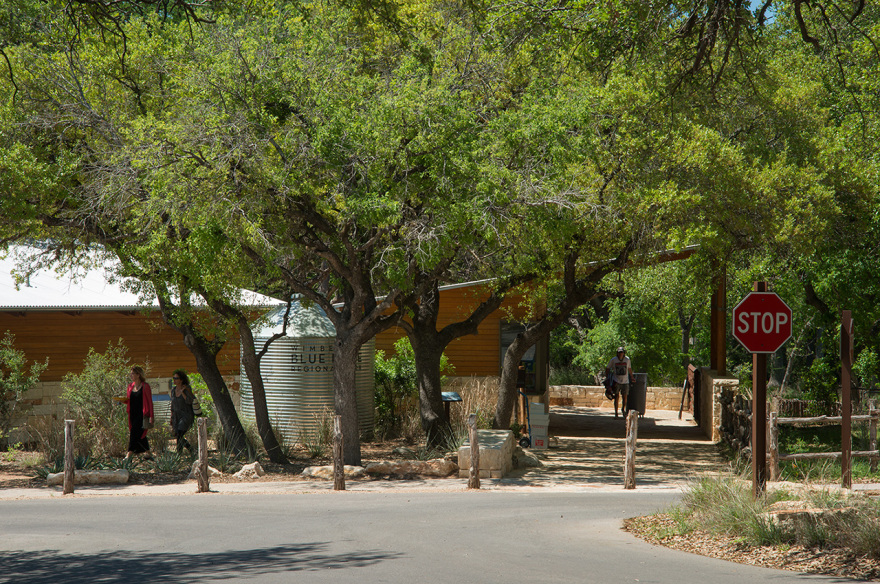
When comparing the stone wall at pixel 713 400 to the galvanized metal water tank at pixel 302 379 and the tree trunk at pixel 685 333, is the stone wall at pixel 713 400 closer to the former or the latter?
the galvanized metal water tank at pixel 302 379

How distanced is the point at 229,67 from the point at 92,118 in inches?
123

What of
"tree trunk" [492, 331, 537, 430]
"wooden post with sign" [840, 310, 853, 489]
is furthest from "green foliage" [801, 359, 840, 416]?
"wooden post with sign" [840, 310, 853, 489]

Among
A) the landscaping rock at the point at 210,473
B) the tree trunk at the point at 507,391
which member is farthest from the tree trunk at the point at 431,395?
the landscaping rock at the point at 210,473

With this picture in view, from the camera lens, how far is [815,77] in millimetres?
22141

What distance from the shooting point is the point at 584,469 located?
1627 centimetres

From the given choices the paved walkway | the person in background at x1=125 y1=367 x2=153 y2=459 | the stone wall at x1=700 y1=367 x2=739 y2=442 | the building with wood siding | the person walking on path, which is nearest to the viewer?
the paved walkway

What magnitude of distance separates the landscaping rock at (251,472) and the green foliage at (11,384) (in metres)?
5.44

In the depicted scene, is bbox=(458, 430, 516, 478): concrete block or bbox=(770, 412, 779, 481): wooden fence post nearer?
bbox=(770, 412, 779, 481): wooden fence post

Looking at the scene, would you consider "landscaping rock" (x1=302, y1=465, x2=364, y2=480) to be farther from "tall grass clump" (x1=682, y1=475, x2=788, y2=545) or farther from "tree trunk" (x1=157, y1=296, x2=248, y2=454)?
"tall grass clump" (x1=682, y1=475, x2=788, y2=545)

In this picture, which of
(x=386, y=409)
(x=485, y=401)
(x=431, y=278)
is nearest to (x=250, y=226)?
(x=431, y=278)

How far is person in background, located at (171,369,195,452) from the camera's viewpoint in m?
16.1

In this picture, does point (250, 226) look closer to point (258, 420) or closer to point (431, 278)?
point (431, 278)

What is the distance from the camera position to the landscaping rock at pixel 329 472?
14.7 m

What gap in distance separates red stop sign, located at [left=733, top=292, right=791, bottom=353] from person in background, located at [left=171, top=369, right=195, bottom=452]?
33.7 feet
